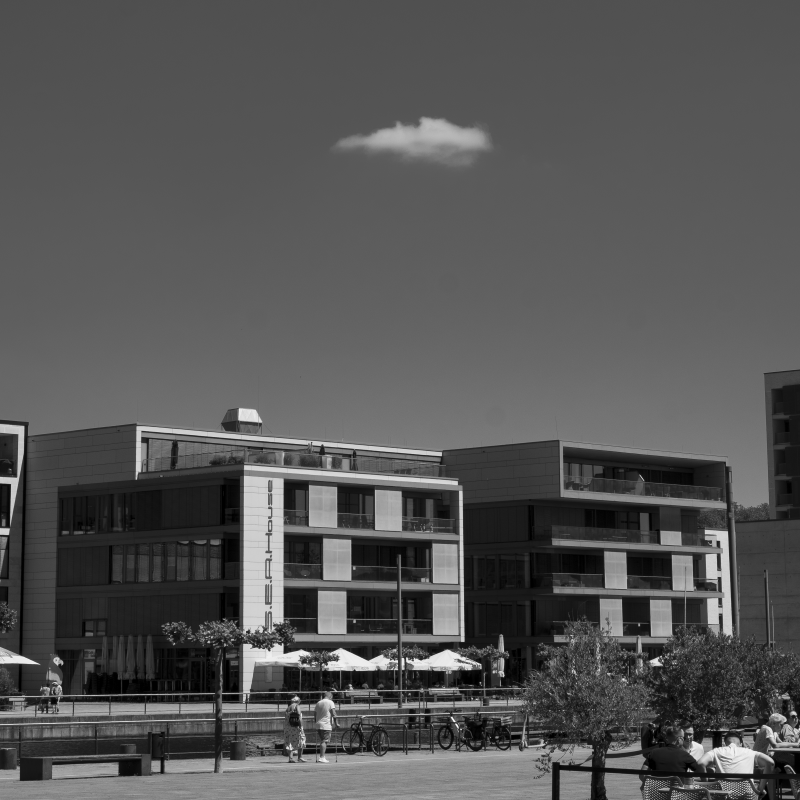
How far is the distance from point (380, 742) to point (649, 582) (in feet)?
161

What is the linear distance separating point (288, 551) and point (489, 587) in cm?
1633

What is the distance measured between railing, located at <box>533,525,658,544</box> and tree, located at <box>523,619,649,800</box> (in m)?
61.1

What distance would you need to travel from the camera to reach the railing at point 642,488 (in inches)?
3457

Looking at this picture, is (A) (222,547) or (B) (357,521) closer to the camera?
(A) (222,547)

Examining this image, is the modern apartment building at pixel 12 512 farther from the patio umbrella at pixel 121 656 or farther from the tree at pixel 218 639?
the tree at pixel 218 639

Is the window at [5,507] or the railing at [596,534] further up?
the window at [5,507]

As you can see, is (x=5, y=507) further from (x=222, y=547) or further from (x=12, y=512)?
(x=222, y=547)

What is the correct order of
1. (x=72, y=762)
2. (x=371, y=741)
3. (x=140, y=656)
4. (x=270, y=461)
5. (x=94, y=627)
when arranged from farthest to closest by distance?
(x=94, y=627), (x=270, y=461), (x=140, y=656), (x=371, y=741), (x=72, y=762)

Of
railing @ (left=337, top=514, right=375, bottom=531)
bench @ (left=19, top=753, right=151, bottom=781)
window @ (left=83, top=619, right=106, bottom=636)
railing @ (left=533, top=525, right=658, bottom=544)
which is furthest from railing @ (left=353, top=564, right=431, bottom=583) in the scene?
bench @ (left=19, top=753, right=151, bottom=781)

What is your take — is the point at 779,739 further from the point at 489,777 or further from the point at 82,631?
the point at 82,631

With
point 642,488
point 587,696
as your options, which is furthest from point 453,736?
point 642,488

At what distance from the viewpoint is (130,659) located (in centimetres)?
7575

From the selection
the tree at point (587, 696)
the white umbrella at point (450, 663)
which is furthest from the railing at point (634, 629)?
the tree at point (587, 696)

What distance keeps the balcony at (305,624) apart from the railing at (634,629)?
21.3 meters
